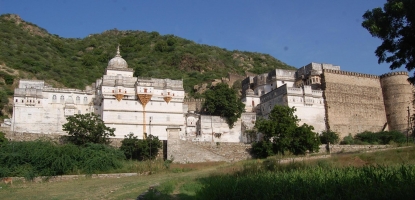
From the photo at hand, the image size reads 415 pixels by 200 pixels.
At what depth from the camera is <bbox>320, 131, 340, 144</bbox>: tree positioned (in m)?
44.9

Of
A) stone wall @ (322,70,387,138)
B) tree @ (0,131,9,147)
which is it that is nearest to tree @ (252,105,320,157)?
stone wall @ (322,70,387,138)

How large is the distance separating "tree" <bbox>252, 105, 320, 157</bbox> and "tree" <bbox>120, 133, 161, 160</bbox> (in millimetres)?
9300

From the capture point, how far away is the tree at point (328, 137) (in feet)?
147

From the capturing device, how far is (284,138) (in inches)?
1458

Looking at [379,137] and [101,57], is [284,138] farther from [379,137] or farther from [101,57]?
[101,57]

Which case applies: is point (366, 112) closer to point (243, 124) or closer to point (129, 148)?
point (243, 124)

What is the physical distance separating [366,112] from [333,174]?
3984 centimetres

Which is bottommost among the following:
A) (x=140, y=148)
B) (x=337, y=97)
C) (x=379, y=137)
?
(x=140, y=148)

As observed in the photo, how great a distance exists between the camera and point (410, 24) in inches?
549

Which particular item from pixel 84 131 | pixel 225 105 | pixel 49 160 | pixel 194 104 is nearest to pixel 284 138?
pixel 225 105

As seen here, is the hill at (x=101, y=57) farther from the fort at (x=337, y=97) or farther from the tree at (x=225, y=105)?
the tree at (x=225, y=105)

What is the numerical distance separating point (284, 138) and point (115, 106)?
17.7m

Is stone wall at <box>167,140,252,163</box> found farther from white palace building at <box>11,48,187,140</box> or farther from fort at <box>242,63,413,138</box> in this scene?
fort at <box>242,63,413,138</box>

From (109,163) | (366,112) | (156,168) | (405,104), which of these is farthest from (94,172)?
(405,104)
